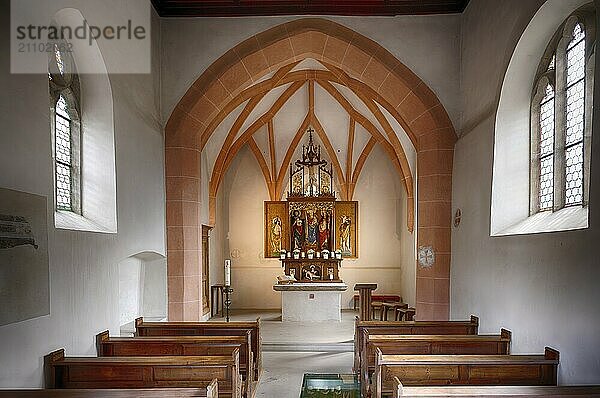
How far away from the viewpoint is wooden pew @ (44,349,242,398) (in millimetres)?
5184

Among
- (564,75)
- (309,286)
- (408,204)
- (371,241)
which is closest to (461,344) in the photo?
(564,75)

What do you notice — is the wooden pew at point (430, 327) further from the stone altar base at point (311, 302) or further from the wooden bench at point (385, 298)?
the wooden bench at point (385, 298)

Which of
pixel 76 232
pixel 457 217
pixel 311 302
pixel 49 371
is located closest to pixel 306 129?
pixel 311 302

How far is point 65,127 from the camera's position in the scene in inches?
266

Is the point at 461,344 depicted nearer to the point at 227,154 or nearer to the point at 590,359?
the point at 590,359

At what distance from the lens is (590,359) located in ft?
15.9

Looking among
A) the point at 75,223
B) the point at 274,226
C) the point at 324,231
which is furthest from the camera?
the point at 274,226

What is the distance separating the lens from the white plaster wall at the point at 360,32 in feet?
30.0

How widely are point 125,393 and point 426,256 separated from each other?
20.0 feet

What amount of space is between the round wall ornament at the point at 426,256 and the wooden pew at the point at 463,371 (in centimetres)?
390

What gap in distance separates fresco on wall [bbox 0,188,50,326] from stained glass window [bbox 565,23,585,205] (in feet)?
16.3

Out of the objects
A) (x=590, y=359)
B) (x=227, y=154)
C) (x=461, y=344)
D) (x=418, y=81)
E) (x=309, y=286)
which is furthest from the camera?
(x=227, y=154)

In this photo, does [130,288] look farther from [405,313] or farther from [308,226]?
[308,226]

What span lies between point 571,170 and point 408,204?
890 cm
